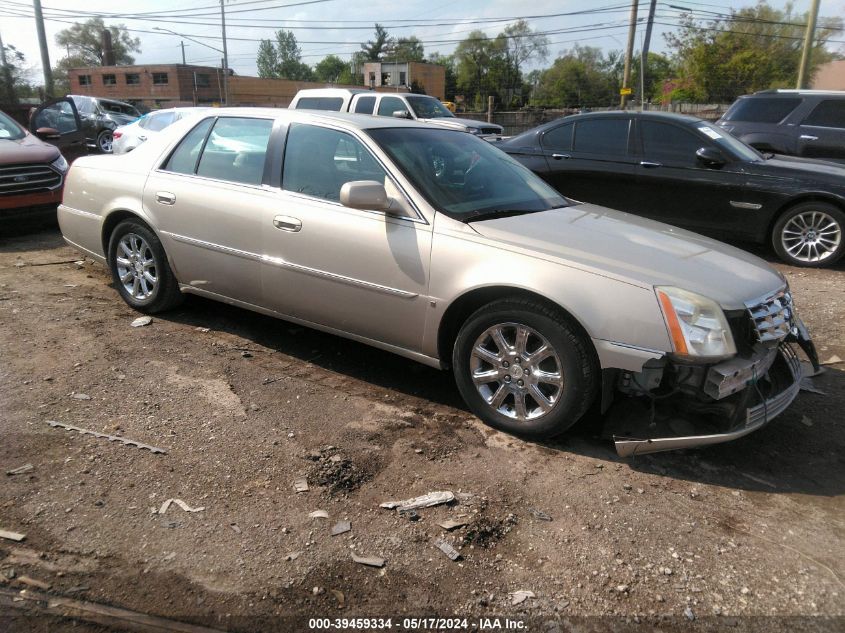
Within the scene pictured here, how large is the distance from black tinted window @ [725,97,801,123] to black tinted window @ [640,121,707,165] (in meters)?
3.13

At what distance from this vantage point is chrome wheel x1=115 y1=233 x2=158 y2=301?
16.9 feet

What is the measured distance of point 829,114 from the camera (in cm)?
950

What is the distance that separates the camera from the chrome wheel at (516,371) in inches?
134

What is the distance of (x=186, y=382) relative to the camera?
4164 mm

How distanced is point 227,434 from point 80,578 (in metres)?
1.15

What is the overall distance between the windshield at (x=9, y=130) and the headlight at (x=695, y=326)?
8.42 metres

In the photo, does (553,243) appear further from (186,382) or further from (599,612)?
(186,382)

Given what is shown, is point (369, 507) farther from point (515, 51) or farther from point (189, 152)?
point (515, 51)

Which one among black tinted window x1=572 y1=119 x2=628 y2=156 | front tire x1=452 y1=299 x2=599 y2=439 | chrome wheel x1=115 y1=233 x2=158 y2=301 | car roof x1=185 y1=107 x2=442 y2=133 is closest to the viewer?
front tire x1=452 y1=299 x2=599 y2=439

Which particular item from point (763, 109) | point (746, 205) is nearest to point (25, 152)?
point (746, 205)

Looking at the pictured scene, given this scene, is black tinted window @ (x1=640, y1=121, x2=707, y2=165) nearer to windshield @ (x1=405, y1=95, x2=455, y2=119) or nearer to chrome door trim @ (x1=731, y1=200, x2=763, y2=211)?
chrome door trim @ (x1=731, y1=200, x2=763, y2=211)

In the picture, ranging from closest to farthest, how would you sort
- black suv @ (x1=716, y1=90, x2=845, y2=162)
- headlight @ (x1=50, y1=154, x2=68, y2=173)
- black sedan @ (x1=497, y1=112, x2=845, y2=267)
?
black sedan @ (x1=497, y1=112, x2=845, y2=267) → headlight @ (x1=50, y1=154, x2=68, y2=173) → black suv @ (x1=716, y1=90, x2=845, y2=162)

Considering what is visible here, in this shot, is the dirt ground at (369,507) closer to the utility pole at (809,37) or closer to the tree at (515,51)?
the utility pole at (809,37)

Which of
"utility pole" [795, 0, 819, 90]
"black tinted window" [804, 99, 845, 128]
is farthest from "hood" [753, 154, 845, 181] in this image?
"utility pole" [795, 0, 819, 90]
